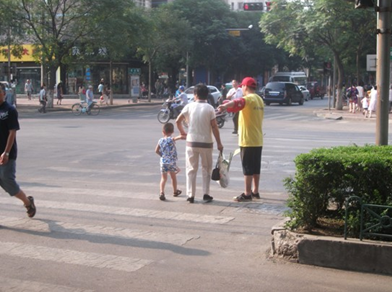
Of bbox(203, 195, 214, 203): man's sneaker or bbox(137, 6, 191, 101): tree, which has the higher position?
bbox(137, 6, 191, 101): tree

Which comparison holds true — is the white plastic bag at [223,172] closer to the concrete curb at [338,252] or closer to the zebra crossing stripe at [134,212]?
the zebra crossing stripe at [134,212]

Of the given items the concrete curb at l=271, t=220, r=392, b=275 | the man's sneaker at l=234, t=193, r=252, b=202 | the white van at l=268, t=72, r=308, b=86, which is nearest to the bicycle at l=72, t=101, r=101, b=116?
the man's sneaker at l=234, t=193, r=252, b=202

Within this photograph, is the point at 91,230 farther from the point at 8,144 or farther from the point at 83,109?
the point at 83,109

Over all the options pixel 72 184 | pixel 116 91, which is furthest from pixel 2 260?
pixel 116 91

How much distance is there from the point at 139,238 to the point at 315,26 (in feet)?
94.3

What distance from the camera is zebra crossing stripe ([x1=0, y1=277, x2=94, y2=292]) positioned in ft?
17.0

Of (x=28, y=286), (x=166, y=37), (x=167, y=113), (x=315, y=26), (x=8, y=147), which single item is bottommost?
(x=28, y=286)

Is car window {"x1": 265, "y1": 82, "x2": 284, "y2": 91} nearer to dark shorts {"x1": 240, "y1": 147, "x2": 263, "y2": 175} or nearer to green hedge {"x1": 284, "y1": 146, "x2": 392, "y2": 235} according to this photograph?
dark shorts {"x1": 240, "y1": 147, "x2": 263, "y2": 175}

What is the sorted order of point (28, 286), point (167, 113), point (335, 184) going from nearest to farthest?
1. point (28, 286)
2. point (335, 184)
3. point (167, 113)

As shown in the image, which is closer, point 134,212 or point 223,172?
point 134,212

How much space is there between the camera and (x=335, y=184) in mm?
6016

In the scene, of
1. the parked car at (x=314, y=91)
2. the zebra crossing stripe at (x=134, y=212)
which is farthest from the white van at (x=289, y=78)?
the zebra crossing stripe at (x=134, y=212)

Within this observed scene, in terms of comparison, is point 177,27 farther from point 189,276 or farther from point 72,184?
point 189,276

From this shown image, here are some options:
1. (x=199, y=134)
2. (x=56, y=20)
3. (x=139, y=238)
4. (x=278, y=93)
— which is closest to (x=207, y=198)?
(x=199, y=134)
